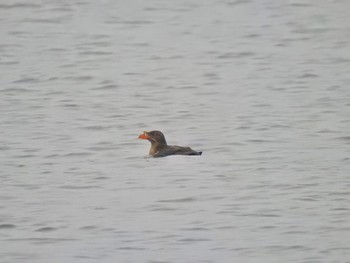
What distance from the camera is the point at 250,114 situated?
65.5 feet

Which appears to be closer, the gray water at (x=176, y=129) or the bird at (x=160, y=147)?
the gray water at (x=176, y=129)

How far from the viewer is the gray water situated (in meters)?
13.5

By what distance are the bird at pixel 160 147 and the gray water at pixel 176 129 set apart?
0.29 ft

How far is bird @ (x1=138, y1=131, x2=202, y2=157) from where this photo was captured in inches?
672

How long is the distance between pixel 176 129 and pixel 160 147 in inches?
72.3

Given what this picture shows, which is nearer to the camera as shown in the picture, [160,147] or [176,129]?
[160,147]

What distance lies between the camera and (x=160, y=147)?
17266 mm

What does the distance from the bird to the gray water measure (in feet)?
0.29

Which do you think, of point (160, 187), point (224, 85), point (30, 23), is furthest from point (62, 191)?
point (30, 23)

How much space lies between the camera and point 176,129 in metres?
19.1

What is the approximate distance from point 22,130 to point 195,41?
8.17 m

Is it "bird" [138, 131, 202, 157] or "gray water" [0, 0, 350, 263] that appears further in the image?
"bird" [138, 131, 202, 157]

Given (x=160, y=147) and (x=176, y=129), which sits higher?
(x=160, y=147)

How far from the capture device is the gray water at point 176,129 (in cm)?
1353
